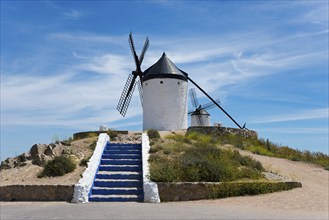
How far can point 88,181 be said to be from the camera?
13062mm

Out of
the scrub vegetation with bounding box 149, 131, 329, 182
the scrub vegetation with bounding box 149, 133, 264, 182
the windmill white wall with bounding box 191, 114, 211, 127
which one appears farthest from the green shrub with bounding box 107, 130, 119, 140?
the windmill white wall with bounding box 191, 114, 211, 127

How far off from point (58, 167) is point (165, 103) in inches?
584

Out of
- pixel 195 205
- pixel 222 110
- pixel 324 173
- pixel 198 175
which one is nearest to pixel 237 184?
pixel 198 175

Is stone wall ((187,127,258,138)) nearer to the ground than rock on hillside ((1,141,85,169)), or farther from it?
farther from it

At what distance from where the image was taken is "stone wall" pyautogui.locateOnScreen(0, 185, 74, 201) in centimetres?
1261

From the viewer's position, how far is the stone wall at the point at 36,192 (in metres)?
12.6

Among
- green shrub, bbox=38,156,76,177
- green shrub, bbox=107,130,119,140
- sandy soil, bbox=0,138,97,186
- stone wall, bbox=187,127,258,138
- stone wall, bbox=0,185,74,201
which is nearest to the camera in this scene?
stone wall, bbox=0,185,74,201

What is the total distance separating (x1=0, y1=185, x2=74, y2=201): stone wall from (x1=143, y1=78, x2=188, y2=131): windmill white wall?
52.7 ft

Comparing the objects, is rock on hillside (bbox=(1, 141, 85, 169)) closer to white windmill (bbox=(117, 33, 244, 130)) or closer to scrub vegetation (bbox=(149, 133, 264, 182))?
scrub vegetation (bbox=(149, 133, 264, 182))

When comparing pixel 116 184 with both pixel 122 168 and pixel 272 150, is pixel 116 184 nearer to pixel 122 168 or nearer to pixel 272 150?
pixel 122 168

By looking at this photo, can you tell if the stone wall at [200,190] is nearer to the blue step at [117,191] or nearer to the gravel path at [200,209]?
the gravel path at [200,209]

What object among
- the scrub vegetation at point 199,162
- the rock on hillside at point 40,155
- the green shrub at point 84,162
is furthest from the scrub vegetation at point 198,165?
the rock on hillside at point 40,155

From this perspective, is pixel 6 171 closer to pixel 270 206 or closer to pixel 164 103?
pixel 270 206

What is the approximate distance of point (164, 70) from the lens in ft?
94.6
